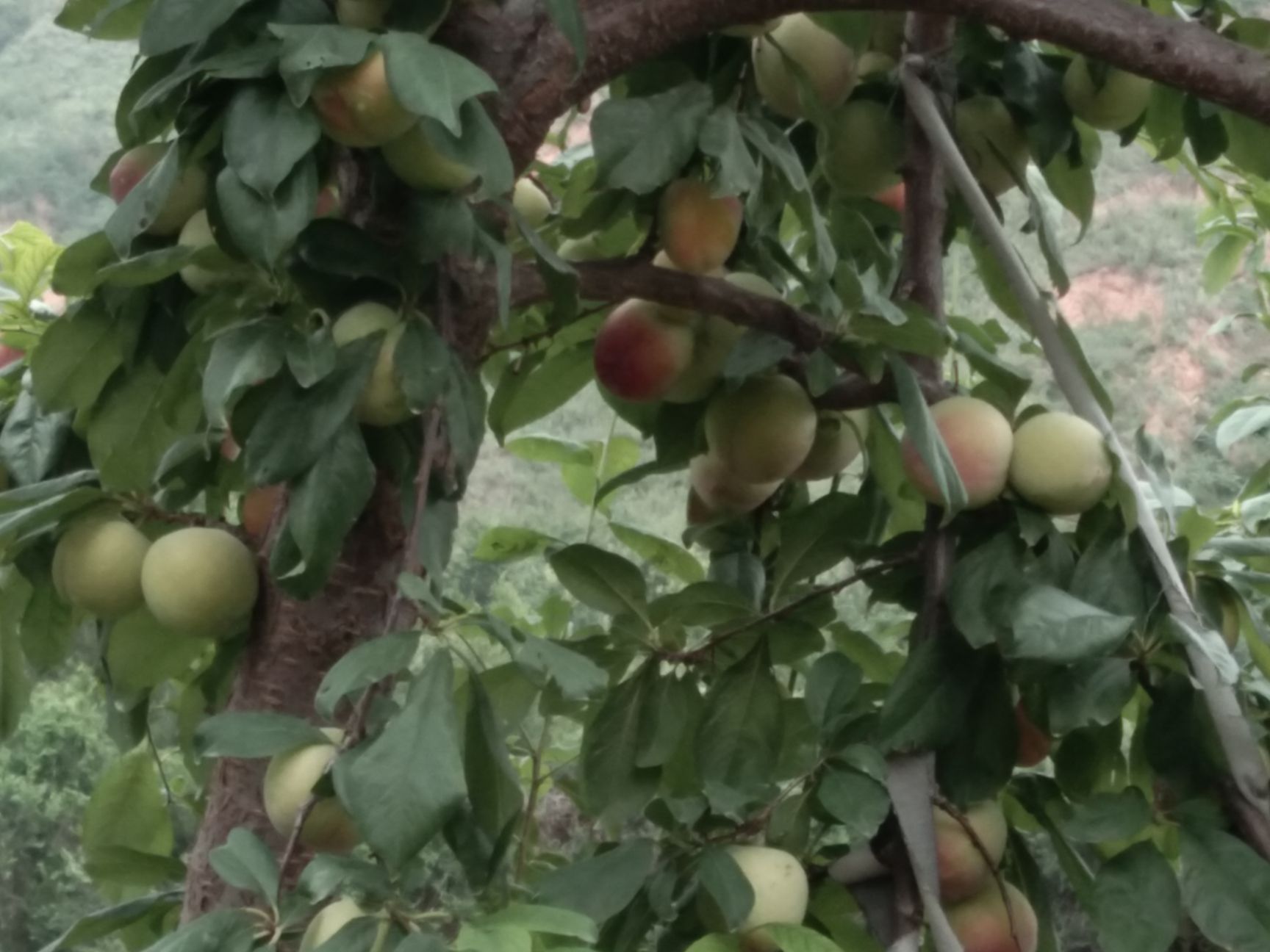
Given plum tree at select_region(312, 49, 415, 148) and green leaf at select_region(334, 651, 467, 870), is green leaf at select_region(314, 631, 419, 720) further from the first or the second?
plum tree at select_region(312, 49, 415, 148)

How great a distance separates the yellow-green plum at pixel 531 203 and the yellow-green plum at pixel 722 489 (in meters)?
0.14

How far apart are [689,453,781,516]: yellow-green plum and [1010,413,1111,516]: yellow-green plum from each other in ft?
0.45

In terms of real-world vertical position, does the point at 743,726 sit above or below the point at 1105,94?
below

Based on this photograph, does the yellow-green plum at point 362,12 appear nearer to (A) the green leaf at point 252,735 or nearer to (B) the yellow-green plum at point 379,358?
(B) the yellow-green plum at point 379,358

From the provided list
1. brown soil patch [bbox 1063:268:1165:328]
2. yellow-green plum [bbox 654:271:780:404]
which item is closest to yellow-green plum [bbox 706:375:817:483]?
yellow-green plum [bbox 654:271:780:404]

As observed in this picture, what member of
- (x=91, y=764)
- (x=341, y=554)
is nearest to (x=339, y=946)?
(x=341, y=554)

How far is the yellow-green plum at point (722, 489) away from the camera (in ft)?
2.28

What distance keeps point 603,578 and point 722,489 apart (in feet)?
0.34

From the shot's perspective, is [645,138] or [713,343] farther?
[713,343]

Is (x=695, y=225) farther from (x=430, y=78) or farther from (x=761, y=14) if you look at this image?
(x=430, y=78)

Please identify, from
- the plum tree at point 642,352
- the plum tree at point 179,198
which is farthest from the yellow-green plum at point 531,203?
the plum tree at point 179,198

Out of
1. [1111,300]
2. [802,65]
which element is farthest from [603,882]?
[1111,300]

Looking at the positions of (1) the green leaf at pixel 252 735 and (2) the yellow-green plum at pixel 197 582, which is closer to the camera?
(1) the green leaf at pixel 252 735

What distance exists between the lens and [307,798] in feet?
1.35
